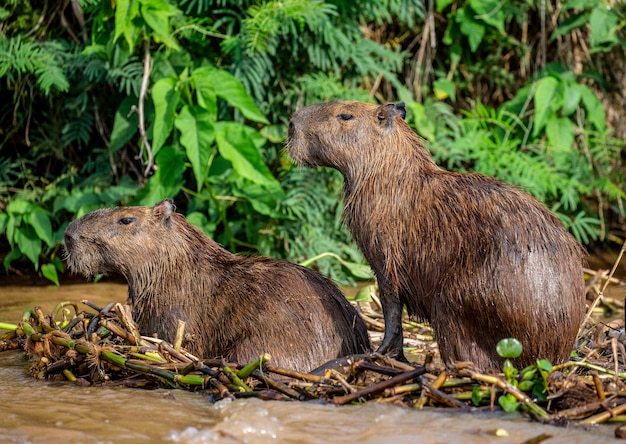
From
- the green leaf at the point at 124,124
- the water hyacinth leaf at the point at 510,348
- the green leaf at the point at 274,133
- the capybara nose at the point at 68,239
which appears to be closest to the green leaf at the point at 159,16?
the green leaf at the point at 124,124

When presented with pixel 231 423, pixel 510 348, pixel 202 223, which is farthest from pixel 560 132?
pixel 231 423

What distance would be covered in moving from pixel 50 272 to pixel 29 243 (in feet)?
0.84

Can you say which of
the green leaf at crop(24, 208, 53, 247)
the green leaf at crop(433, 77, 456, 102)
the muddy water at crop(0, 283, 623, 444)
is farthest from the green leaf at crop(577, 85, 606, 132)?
the muddy water at crop(0, 283, 623, 444)

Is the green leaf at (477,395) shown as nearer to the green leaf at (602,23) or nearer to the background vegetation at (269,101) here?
the background vegetation at (269,101)

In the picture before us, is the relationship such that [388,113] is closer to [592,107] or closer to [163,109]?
[163,109]

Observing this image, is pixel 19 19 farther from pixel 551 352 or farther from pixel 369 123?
pixel 551 352

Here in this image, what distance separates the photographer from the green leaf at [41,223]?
265 inches

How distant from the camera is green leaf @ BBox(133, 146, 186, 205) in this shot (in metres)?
6.43

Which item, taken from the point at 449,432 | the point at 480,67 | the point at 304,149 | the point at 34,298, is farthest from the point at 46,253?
the point at 449,432

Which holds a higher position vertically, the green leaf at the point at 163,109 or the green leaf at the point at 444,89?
the green leaf at the point at 444,89

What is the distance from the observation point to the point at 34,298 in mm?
6480

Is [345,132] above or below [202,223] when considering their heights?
above

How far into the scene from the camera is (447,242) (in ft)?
13.7

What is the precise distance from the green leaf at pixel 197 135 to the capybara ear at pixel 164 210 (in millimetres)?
1411
